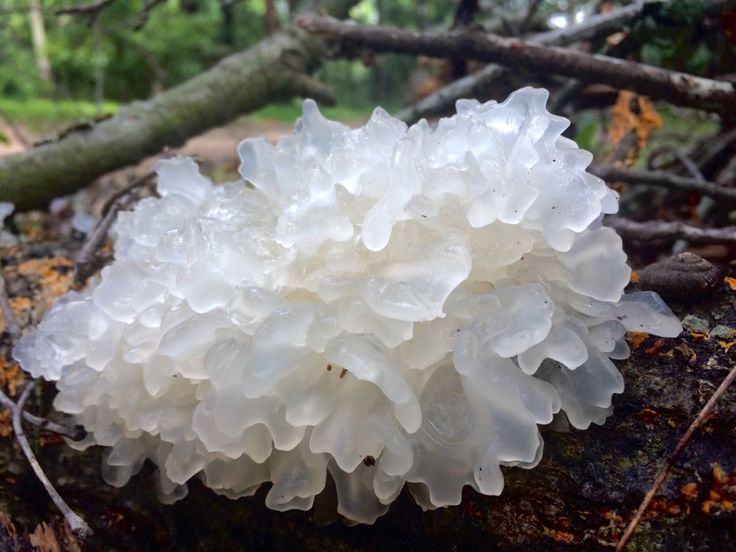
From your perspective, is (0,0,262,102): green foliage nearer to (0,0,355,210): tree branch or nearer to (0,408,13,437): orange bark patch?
(0,0,355,210): tree branch

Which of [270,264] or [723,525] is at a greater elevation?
[270,264]

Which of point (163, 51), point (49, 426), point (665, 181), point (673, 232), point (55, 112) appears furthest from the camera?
point (163, 51)

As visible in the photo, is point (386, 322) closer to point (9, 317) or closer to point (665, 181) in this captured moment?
point (9, 317)

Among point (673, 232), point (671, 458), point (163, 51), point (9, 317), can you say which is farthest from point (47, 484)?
point (163, 51)

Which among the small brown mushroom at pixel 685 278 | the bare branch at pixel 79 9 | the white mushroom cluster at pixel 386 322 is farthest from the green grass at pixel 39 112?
the small brown mushroom at pixel 685 278

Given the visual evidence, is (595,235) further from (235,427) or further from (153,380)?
(153,380)

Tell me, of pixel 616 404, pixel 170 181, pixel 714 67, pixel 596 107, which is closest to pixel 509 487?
pixel 616 404
